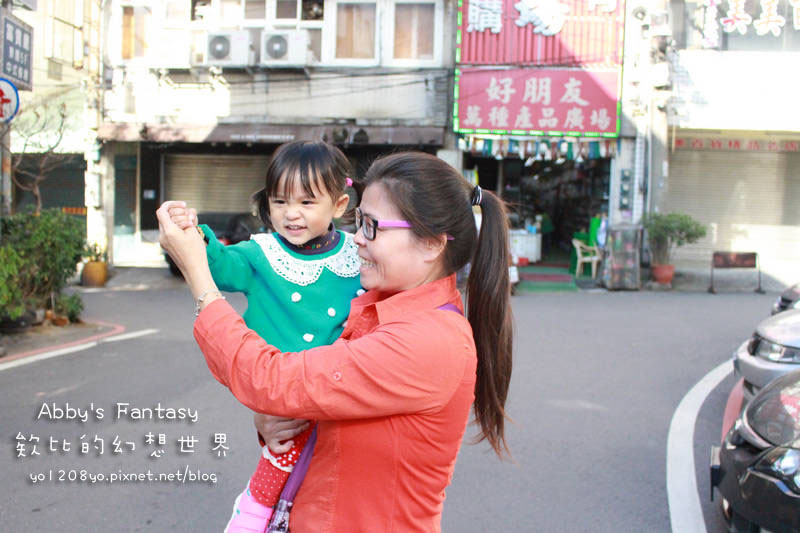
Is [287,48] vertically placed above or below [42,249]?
above

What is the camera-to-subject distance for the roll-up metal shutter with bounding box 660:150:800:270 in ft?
61.1

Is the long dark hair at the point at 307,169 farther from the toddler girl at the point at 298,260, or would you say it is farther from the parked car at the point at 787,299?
the parked car at the point at 787,299

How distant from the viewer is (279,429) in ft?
6.00

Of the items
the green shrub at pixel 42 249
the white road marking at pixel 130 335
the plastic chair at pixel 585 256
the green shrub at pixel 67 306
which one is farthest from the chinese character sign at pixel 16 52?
the plastic chair at pixel 585 256

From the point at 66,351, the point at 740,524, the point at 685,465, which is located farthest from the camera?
the point at 66,351

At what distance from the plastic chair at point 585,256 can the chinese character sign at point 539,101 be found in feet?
8.48

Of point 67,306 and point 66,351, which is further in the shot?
point 67,306

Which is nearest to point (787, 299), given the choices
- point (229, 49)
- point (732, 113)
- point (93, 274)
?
point (732, 113)

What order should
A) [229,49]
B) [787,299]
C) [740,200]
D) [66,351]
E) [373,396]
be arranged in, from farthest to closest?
[740,200], [229,49], [66,351], [787,299], [373,396]

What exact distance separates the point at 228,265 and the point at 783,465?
8.05 feet

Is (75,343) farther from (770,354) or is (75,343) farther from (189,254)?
(189,254)

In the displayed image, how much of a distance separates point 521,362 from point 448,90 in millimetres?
10372

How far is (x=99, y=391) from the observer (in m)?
6.29

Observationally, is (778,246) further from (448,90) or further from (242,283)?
(242,283)
